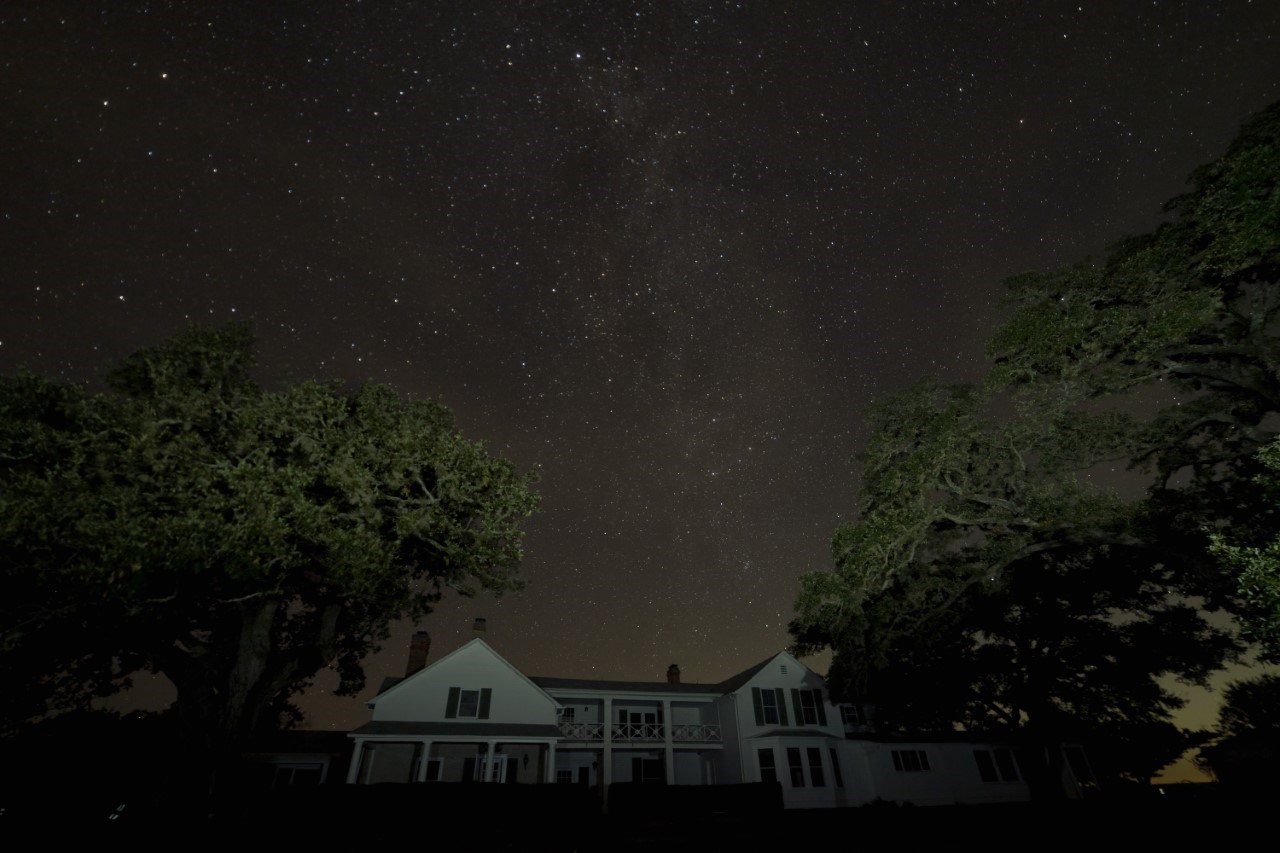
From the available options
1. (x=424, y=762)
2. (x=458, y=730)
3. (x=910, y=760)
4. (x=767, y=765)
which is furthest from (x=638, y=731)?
(x=910, y=760)

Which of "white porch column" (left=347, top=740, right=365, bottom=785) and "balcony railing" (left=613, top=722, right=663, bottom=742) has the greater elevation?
"balcony railing" (left=613, top=722, right=663, bottom=742)

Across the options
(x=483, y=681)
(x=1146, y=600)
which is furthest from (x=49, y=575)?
(x=1146, y=600)

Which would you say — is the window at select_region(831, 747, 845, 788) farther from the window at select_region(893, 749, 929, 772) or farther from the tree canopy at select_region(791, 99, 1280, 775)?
the tree canopy at select_region(791, 99, 1280, 775)

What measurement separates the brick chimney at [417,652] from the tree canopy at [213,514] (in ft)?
41.3

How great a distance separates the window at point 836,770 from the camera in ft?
105

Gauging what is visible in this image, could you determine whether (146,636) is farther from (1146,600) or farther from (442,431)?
(1146,600)

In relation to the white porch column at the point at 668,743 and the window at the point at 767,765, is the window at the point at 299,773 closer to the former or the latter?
the white porch column at the point at 668,743

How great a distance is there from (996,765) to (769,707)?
52.1ft

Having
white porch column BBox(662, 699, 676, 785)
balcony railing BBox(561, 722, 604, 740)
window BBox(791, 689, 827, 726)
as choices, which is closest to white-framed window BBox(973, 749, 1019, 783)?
window BBox(791, 689, 827, 726)

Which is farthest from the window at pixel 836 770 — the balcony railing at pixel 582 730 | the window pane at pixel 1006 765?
the balcony railing at pixel 582 730

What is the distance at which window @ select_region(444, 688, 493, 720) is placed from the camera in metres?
29.5

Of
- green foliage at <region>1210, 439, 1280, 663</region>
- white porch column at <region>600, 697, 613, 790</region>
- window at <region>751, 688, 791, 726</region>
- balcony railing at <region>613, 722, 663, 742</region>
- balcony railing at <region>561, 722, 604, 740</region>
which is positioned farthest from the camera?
window at <region>751, 688, 791, 726</region>

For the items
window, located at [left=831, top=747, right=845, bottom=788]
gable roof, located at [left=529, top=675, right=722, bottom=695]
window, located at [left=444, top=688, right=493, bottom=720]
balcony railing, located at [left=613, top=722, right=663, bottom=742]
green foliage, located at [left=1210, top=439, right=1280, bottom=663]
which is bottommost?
window, located at [left=831, top=747, right=845, bottom=788]

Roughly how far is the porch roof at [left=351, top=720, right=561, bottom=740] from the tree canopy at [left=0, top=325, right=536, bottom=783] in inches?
280
